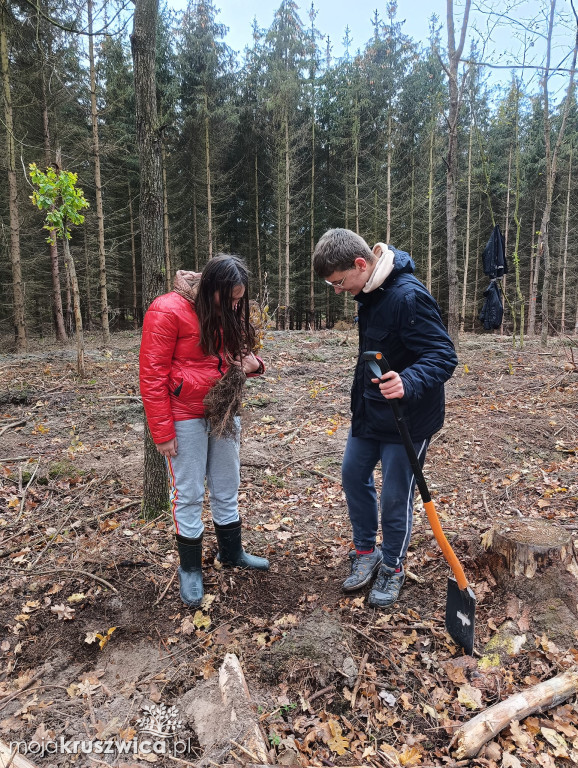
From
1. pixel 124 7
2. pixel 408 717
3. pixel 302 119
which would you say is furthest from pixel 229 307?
pixel 302 119

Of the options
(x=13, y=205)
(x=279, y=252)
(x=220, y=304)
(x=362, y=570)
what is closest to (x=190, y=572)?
(x=362, y=570)

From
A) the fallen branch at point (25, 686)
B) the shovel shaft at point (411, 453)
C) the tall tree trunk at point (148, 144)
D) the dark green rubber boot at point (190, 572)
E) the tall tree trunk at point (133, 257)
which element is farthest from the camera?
the tall tree trunk at point (133, 257)

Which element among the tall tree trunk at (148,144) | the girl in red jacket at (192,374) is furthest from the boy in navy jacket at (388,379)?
the tall tree trunk at (148,144)

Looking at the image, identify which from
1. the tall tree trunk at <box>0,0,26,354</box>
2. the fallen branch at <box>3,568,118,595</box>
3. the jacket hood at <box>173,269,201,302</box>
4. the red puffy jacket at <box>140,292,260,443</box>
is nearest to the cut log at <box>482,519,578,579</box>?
the red puffy jacket at <box>140,292,260,443</box>

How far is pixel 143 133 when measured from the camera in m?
3.45

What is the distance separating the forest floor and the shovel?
116 mm

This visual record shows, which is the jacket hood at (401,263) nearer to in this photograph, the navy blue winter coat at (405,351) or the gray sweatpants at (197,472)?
the navy blue winter coat at (405,351)

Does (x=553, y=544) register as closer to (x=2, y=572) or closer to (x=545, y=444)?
(x=545, y=444)

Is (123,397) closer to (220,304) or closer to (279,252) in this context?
(220,304)

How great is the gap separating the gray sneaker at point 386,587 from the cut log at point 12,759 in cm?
186

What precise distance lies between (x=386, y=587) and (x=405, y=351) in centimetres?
149

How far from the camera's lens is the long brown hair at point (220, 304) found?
8.54 feet

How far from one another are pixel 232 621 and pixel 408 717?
110 centimetres

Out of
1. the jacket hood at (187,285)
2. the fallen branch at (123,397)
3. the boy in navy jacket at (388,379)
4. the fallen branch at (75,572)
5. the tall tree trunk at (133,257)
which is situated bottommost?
the fallen branch at (75,572)
